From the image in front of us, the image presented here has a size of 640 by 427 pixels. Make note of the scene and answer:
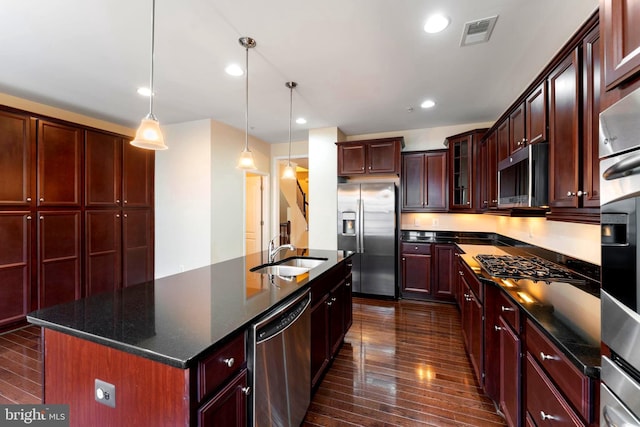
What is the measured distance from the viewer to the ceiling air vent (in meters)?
1.96

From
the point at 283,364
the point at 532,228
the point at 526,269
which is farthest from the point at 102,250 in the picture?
the point at 532,228

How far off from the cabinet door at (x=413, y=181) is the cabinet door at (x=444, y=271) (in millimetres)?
745

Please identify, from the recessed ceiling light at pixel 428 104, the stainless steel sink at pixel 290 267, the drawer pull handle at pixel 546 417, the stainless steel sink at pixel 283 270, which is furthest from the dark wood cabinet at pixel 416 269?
the drawer pull handle at pixel 546 417

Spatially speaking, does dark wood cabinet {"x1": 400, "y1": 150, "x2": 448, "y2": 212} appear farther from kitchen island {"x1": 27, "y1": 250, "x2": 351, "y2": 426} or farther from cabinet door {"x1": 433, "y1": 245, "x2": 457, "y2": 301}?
kitchen island {"x1": 27, "y1": 250, "x2": 351, "y2": 426}

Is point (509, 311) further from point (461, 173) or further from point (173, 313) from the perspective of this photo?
point (461, 173)

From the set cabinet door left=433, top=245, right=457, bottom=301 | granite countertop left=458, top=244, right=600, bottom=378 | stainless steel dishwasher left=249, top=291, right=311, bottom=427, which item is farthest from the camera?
cabinet door left=433, top=245, right=457, bottom=301

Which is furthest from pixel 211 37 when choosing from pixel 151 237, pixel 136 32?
pixel 151 237

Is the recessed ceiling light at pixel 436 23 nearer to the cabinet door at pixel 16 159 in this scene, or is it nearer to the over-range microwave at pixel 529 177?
the over-range microwave at pixel 529 177

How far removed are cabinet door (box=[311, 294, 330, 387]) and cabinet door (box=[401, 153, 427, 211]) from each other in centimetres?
275

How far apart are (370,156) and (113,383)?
405cm

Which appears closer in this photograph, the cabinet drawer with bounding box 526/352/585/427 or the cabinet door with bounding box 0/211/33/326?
the cabinet drawer with bounding box 526/352/585/427

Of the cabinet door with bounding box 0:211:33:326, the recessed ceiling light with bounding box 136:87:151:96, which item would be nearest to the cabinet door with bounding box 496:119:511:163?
the recessed ceiling light with bounding box 136:87:151:96

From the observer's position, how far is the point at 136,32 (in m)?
2.10

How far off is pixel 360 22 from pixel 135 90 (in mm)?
2610
